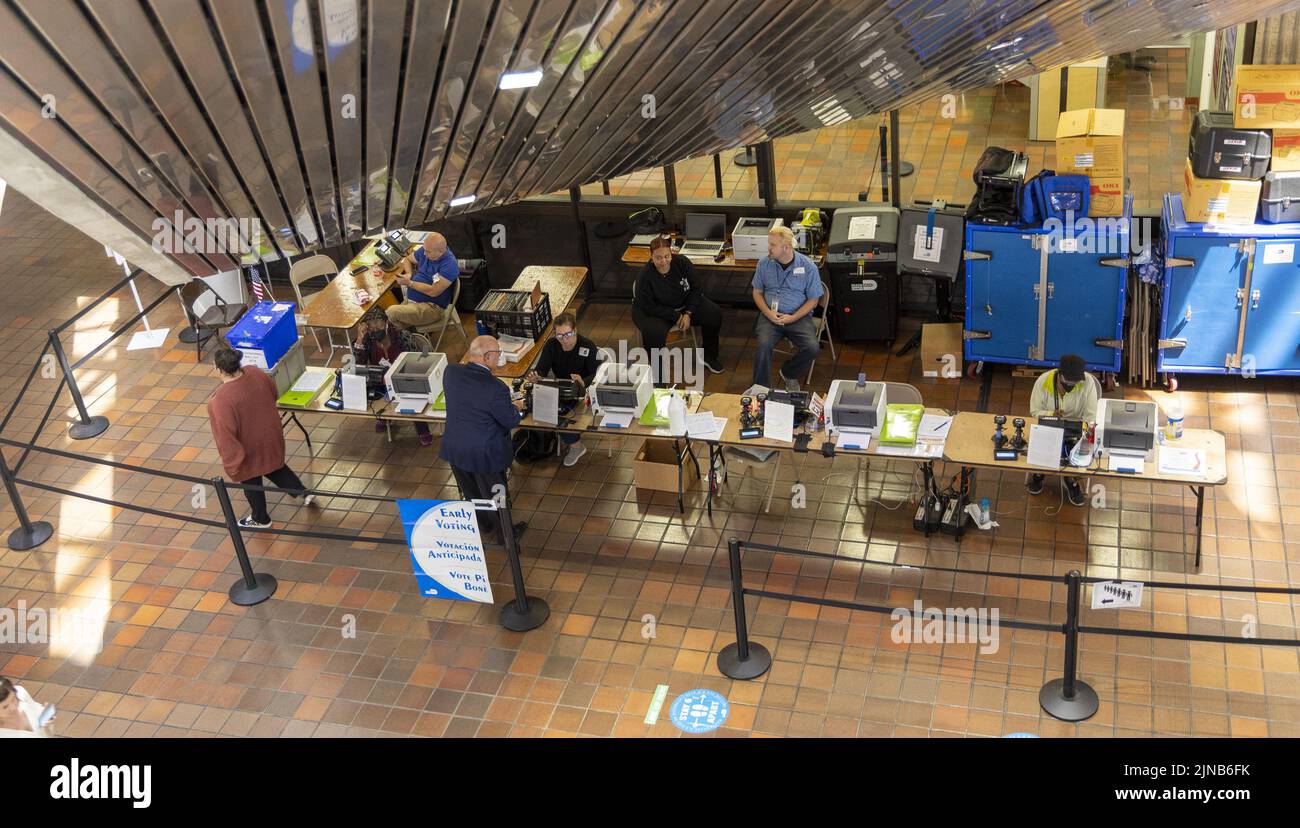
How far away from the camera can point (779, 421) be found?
800cm

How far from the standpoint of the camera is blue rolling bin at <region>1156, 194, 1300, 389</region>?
888cm

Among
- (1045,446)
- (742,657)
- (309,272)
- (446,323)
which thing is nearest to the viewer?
(742,657)

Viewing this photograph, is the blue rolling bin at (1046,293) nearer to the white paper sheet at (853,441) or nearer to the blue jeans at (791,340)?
the blue jeans at (791,340)

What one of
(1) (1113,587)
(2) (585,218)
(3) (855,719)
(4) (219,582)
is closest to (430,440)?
(4) (219,582)

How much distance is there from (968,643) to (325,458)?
516cm

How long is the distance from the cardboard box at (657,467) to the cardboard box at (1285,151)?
467cm

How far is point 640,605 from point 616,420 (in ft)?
4.25

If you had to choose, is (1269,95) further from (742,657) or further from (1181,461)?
(742,657)

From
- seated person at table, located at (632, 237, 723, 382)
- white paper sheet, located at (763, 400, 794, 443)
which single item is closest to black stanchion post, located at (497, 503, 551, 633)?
white paper sheet, located at (763, 400, 794, 443)

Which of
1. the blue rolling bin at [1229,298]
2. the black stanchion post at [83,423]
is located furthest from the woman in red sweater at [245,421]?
the blue rolling bin at [1229,298]

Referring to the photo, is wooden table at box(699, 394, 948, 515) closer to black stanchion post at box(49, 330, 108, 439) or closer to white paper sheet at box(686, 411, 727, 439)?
white paper sheet at box(686, 411, 727, 439)

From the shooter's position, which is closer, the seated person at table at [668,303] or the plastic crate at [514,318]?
the plastic crate at [514,318]

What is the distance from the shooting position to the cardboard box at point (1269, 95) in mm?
8414

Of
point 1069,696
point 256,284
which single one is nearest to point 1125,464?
point 1069,696
